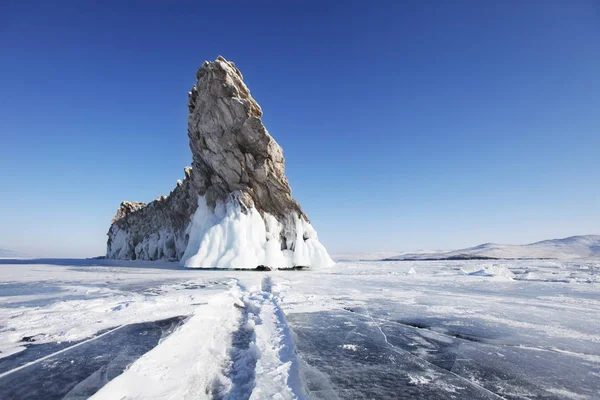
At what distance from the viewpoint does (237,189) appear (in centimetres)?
2912

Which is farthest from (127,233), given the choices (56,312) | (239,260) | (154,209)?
(56,312)

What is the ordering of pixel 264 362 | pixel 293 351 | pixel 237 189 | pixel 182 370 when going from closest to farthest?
1. pixel 182 370
2. pixel 264 362
3. pixel 293 351
4. pixel 237 189

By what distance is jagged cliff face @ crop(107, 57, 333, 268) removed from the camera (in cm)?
2667

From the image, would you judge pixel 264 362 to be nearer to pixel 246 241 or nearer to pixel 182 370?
pixel 182 370

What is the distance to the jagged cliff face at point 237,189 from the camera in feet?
87.5

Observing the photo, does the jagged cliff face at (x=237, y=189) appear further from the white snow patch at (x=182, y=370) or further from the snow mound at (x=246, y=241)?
the white snow patch at (x=182, y=370)

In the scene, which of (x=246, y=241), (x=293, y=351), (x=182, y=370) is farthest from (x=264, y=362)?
(x=246, y=241)

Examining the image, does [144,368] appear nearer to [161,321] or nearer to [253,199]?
[161,321]

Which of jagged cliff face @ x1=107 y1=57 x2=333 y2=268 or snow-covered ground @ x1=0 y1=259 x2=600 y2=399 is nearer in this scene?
snow-covered ground @ x1=0 y1=259 x2=600 y2=399

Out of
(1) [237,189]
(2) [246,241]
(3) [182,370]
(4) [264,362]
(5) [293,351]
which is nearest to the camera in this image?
(3) [182,370]

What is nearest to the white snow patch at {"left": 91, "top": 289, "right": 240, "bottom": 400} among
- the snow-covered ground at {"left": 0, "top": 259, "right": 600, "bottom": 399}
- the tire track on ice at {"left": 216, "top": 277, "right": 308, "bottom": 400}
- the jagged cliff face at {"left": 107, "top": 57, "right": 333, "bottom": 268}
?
the snow-covered ground at {"left": 0, "top": 259, "right": 600, "bottom": 399}

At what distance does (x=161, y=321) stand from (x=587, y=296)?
13.0 metres

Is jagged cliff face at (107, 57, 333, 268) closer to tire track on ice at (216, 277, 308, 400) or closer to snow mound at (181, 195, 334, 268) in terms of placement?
snow mound at (181, 195, 334, 268)

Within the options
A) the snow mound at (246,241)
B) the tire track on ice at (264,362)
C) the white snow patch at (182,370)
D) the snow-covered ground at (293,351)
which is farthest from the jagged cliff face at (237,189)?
the white snow patch at (182,370)
